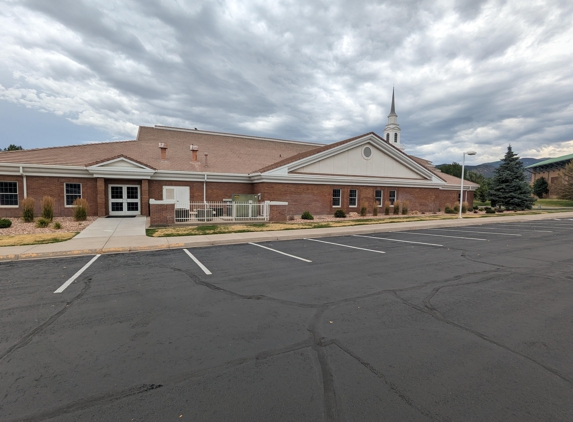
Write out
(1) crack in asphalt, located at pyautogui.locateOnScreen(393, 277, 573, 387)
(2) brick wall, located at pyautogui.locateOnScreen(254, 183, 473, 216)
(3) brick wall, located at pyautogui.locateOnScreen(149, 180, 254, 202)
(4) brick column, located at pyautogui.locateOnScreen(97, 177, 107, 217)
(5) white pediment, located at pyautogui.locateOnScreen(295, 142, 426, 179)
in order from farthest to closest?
(5) white pediment, located at pyautogui.locateOnScreen(295, 142, 426, 179), (2) brick wall, located at pyautogui.locateOnScreen(254, 183, 473, 216), (3) brick wall, located at pyautogui.locateOnScreen(149, 180, 254, 202), (4) brick column, located at pyautogui.locateOnScreen(97, 177, 107, 217), (1) crack in asphalt, located at pyautogui.locateOnScreen(393, 277, 573, 387)

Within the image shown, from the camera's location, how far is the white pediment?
23833 mm

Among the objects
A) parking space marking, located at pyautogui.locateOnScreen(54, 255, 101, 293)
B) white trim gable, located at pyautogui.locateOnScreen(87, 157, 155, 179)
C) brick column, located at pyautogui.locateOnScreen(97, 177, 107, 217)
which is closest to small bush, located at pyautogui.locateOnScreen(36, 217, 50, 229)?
brick column, located at pyautogui.locateOnScreen(97, 177, 107, 217)

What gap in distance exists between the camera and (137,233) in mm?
13109

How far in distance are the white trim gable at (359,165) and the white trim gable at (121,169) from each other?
8.18m

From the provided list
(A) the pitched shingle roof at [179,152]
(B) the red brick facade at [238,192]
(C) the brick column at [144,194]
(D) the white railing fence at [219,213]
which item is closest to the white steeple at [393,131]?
(A) the pitched shingle roof at [179,152]

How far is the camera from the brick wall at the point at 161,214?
15.5m

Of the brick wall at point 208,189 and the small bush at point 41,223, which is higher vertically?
the brick wall at point 208,189

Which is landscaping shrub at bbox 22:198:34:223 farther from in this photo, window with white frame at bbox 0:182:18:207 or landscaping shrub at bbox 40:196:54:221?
window with white frame at bbox 0:182:18:207

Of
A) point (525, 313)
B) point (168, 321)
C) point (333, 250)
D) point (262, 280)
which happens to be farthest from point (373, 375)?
point (333, 250)

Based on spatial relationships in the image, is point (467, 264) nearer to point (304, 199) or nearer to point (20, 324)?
point (20, 324)

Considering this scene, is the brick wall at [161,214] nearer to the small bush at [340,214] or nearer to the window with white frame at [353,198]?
the small bush at [340,214]

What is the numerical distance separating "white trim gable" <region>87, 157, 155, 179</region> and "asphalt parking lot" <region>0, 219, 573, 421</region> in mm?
13550

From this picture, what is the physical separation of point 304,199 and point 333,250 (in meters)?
13.0

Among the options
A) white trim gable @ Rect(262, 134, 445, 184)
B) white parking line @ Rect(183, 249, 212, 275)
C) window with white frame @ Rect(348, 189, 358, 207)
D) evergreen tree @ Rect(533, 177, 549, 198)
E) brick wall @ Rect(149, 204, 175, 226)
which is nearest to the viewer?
white parking line @ Rect(183, 249, 212, 275)
